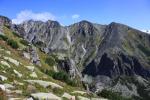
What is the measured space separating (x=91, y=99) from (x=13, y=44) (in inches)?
1272

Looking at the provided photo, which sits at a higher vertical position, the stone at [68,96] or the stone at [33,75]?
the stone at [33,75]

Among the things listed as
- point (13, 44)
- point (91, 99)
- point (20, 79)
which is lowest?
point (91, 99)

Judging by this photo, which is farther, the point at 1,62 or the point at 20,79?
the point at 1,62

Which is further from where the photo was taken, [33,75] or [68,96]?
[33,75]

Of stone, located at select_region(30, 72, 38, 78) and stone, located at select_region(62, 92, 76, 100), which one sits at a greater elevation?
stone, located at select_region(30, 72, 38, 78)

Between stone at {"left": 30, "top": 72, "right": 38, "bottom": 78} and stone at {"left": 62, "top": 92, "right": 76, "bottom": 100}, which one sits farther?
stone at {"left": 30, "top": 72, "right": 38, "bottom": 78}

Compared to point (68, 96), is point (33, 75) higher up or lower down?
higher up

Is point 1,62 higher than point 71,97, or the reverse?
point 1,62

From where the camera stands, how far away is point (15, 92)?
26.9m

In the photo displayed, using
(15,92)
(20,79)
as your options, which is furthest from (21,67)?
(15,92)

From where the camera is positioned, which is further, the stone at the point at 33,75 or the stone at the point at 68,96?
the stone at the point at 33,75

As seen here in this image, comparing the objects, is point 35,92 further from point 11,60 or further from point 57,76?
point 57,76

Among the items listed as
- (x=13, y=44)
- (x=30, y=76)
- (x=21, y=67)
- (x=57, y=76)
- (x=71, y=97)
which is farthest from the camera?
(x=13, y=44)

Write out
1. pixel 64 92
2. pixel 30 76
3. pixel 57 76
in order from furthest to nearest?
pixel 57 76, pixel 30 76, pixel 64 92
